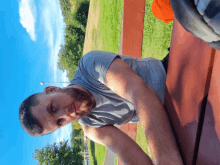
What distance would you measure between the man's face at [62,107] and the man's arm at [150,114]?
44cm

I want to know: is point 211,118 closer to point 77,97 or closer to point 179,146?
point 179,146

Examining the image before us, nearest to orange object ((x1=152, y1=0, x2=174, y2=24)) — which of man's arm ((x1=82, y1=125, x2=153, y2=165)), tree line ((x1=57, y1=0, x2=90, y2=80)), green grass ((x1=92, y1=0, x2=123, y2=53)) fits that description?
man's arm ((x1=82, y1=125, x2=153, y2=165))

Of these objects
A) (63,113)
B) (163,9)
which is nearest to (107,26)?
(163,9)

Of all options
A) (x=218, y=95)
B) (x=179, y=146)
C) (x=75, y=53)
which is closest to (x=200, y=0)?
(x=218, y=95)

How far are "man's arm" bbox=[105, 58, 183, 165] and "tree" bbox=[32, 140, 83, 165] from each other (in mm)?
15279

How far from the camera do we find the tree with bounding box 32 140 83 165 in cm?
1362

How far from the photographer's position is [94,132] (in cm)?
161

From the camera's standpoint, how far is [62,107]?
1409 mm

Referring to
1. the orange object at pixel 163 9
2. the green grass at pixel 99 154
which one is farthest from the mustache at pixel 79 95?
the green grass at pixel 99 154

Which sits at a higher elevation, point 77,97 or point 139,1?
point 139,1

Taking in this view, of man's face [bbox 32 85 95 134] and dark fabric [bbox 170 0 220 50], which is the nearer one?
dark fabric [bbox 170 0 220 50]

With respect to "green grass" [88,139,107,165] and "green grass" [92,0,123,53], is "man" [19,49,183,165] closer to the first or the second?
"green grass" [92,0,123,53]

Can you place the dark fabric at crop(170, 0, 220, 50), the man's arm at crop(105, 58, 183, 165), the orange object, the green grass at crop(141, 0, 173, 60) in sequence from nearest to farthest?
the dark fabric at crop(170, 0, 220, 50) → the man's arm at crop(105, 58, 183, 165) → the orange object → the green grass at crop(141, 0, 173, 60)

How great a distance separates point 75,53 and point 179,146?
20035mm
